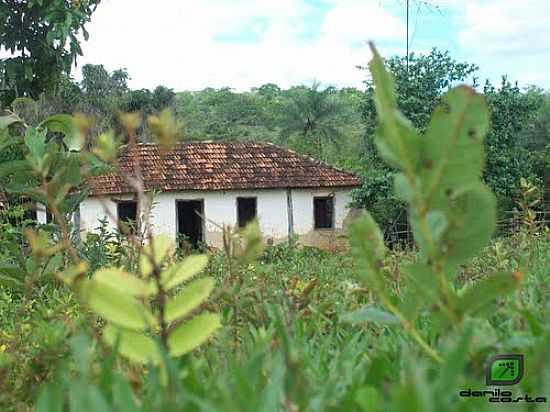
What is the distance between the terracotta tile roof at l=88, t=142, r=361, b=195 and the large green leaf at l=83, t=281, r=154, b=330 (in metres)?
26.0

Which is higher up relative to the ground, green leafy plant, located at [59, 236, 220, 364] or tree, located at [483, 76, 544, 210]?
tree, located at [483, 76, 544, 210]

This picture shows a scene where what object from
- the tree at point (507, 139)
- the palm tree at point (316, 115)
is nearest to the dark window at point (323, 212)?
the tree at point (507, 139)

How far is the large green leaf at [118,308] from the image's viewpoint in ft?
2.17

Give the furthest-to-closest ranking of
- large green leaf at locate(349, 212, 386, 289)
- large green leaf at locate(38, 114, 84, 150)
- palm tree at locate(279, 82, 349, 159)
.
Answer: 1. palm tree at locate(279, 82, 349, 159)
2. large green leaf at locate(38, 114, 84, 150)
3. large green leaf at locate(349, 212, 386, 289)

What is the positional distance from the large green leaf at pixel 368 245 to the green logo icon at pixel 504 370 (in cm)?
13

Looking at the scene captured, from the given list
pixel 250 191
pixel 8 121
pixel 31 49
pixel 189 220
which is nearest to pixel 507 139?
pixel 250 191

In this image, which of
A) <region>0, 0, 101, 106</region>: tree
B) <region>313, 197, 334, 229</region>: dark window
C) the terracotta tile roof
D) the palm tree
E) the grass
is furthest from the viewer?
the palm tree

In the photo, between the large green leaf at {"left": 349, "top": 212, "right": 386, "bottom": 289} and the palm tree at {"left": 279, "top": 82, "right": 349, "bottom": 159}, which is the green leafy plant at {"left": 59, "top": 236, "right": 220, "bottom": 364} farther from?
the palm tree at {"left": 279, "top": 82, "right": 349, "bottom": 159}

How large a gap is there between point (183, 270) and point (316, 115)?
47.7m

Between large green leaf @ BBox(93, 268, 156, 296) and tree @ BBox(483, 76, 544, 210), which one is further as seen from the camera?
tree @ BBox(483, 76, 544, 210)

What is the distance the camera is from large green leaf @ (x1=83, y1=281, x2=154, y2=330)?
2.17 feet

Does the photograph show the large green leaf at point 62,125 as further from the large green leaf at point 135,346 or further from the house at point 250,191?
the house at point 250,191

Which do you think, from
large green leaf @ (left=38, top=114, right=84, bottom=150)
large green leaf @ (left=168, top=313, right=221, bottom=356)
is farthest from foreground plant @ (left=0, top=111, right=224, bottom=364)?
large green leaf @ (left=38, top=114, right=84, bottom=150)

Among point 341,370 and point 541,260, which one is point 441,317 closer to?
point 341,370
